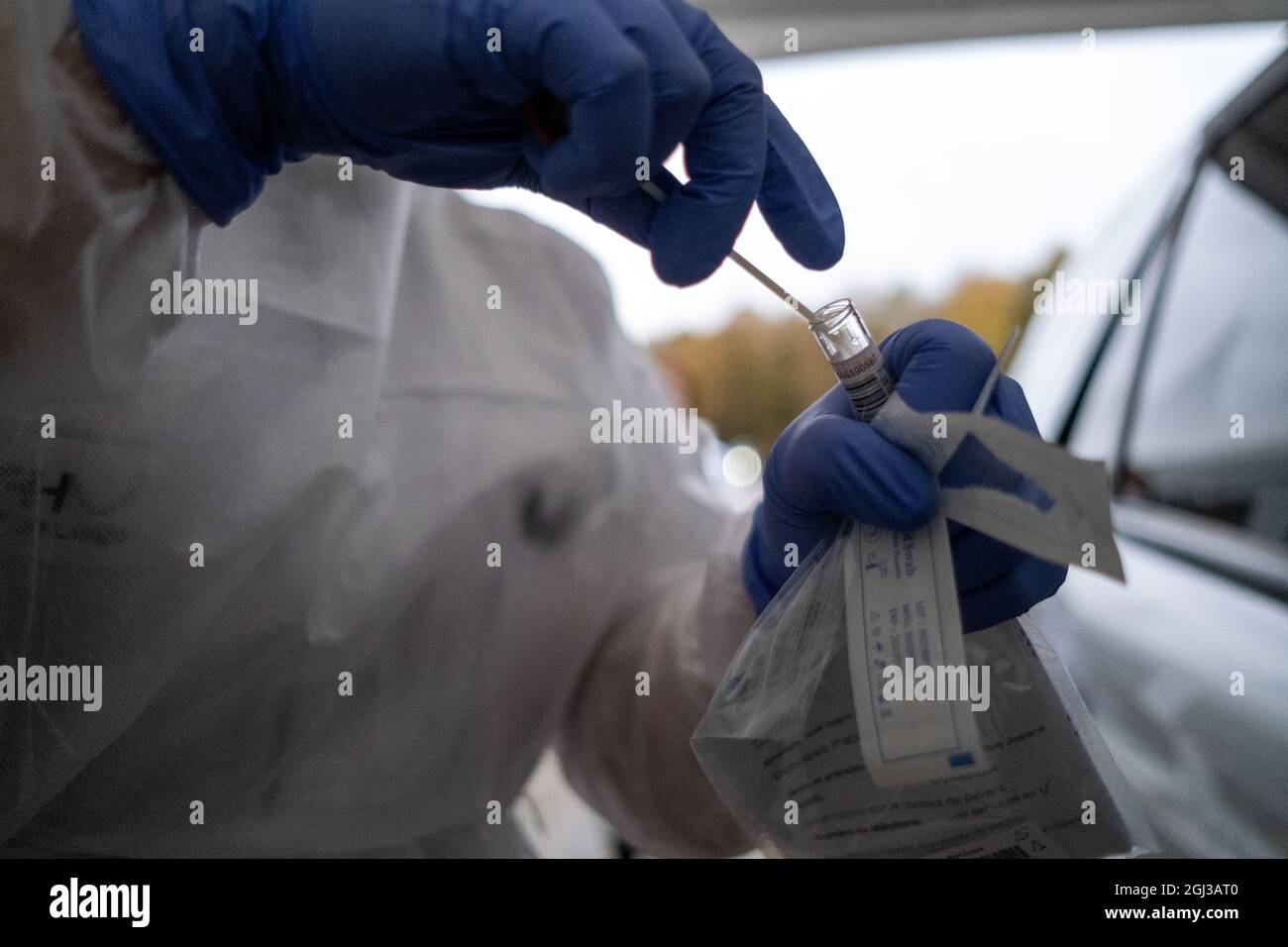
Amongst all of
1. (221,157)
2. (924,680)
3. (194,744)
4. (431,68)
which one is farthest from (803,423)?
(194,744)

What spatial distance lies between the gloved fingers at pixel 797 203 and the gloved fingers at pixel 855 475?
5.8 inches

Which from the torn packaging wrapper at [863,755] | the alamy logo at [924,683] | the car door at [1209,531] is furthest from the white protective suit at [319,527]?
the car door at [1209,531]

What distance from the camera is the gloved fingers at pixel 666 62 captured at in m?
0.61

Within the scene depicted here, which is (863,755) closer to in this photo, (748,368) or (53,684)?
(53,684)

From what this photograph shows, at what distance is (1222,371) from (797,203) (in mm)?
784

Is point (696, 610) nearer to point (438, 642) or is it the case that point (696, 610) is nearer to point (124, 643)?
point (438, 642)

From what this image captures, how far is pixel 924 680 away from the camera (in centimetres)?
52

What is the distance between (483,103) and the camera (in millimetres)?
644

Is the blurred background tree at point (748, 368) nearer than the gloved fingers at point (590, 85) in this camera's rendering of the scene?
No

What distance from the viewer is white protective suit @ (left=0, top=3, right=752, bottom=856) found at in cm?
63

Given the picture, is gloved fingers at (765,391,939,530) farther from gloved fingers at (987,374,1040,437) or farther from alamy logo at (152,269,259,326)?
alamy logo at (152,269,259,326)
